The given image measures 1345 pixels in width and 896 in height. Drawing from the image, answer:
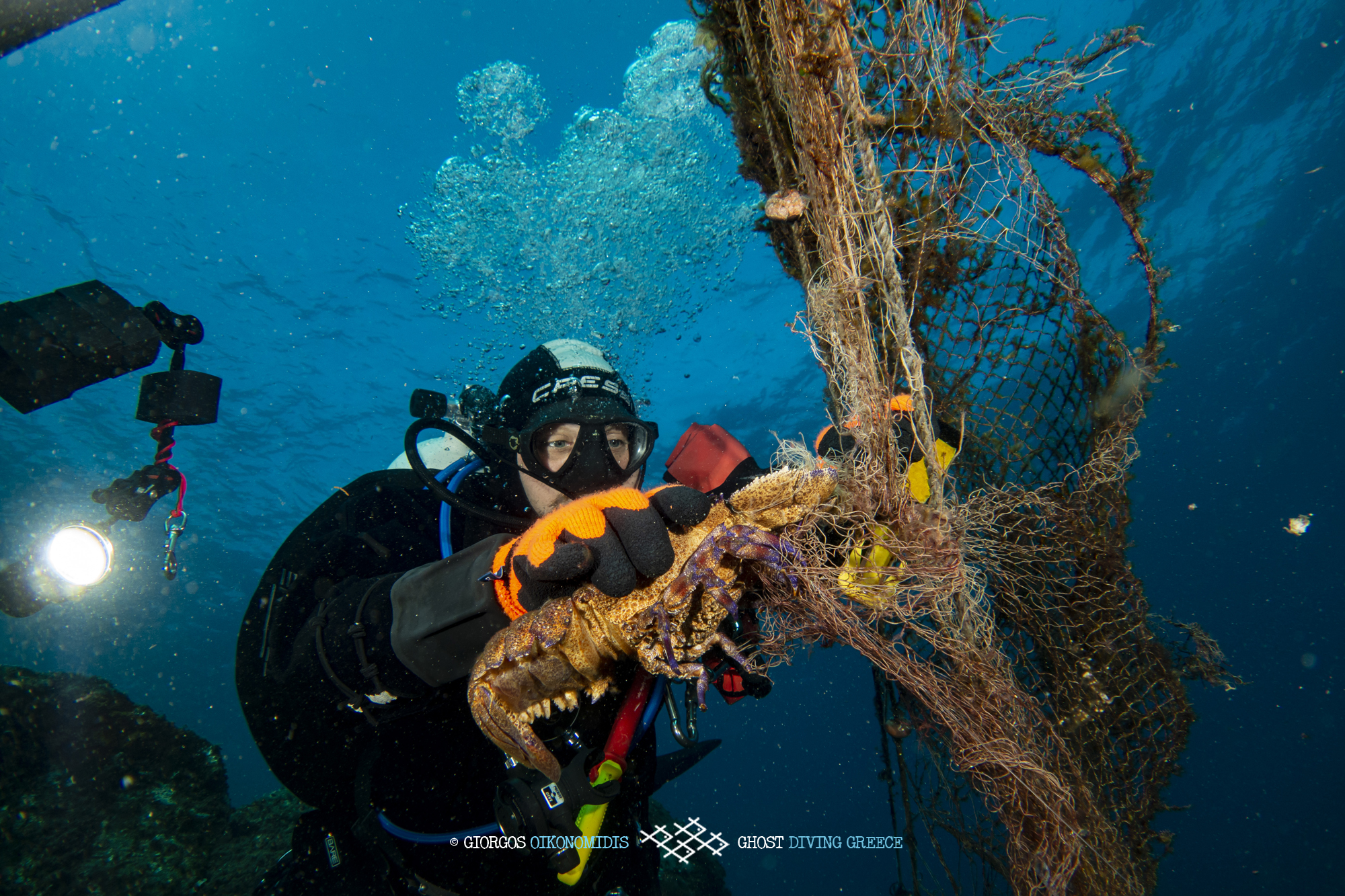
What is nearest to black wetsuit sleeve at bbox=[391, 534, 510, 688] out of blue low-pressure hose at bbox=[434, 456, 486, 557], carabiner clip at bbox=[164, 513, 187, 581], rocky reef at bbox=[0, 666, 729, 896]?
blue low-pressure hose at bbox=[434, 456, 486, 557]

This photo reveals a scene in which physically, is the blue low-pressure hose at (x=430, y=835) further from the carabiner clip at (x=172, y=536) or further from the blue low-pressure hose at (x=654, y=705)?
the carabiner clip at (x=172, y=536)

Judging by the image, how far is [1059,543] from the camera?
8.49 feet

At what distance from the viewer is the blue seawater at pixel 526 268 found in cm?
1220

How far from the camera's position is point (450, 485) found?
11.5 feet

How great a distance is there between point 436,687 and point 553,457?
1829mm

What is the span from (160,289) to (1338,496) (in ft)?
249

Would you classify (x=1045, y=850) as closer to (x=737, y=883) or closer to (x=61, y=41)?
(x=61, y=41)

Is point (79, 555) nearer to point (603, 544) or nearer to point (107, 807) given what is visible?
point (603, 544)

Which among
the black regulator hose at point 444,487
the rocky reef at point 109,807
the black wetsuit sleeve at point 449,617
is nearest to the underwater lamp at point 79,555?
the black regulator hose at point 444,487

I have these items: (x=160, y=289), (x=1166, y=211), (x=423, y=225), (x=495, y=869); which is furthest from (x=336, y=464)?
(x=1166, y=211)

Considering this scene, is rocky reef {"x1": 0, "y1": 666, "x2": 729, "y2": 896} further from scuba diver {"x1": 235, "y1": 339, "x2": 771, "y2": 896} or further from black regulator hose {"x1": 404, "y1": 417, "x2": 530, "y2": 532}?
black regulator hose {"x1": 404, "y1": 417, "x2": 530, "y2": 532}

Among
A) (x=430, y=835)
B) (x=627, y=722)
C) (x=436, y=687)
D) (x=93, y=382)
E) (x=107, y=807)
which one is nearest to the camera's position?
(x=436, y=687)

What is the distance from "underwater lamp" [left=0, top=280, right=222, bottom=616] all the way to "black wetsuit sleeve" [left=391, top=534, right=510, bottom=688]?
2003 millimetres

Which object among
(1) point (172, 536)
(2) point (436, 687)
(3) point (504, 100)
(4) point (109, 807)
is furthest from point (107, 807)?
(3) point (504, 100)
